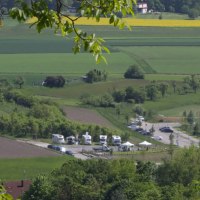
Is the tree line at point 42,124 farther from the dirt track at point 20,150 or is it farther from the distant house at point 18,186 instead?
the distant house at point 18,186

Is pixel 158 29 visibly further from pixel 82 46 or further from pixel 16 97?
pixel 82 46

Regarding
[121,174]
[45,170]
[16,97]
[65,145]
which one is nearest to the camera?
[121,174]

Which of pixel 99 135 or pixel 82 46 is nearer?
pixel 82 46

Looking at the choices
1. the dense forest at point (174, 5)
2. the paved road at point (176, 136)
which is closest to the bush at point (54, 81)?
the paved road at point (176, 136)

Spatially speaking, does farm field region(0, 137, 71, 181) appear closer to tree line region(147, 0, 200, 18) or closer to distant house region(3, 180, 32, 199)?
distant house region(3, 180, 32, 199)

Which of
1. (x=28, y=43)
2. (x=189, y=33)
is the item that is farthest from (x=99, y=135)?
(x=189, y=33)

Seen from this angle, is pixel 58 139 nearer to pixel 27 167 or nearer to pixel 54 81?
pixel 27 167

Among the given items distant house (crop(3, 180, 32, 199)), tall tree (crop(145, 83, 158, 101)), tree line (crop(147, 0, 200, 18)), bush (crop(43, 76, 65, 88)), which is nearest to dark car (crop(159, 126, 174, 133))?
tall tree (crop(145, 83, 158, 101))
